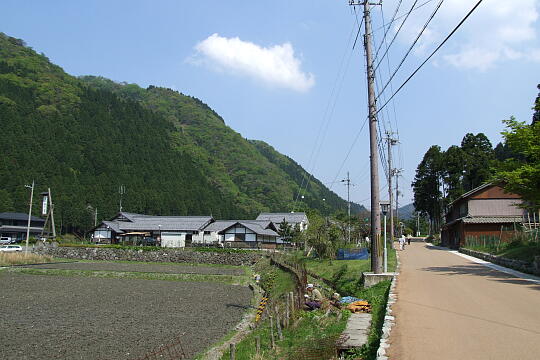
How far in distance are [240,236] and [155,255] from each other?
11344mm

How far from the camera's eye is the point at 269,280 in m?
27.6

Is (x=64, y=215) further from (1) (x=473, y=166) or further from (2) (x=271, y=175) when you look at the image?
(2) (x=271, y=175)

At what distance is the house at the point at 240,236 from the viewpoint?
185 ft

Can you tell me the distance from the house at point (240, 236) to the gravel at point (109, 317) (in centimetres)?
2724

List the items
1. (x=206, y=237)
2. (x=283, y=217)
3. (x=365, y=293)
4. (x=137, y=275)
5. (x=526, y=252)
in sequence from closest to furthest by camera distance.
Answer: (x=365, y=293), (x=526, y=252), (x=137, y=275), (x=206, y=237), (x=283, y=217)

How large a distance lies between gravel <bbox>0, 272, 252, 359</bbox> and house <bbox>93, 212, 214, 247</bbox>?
31.8 m

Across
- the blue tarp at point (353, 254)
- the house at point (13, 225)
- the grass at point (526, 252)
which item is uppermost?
the house at point (13, 225)

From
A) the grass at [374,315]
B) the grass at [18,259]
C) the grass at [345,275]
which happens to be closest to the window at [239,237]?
the grass at [18,259]

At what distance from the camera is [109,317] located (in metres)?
16.7

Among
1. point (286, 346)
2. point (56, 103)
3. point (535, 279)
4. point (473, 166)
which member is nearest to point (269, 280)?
point (535, 279)

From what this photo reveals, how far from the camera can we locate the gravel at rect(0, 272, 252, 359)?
1198 centimetres

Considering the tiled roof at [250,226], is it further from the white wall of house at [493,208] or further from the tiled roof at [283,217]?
the white wall of house at [493,208]

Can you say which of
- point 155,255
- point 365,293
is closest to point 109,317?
point 365,293

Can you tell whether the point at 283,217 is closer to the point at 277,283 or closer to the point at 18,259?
the point at 18,259
